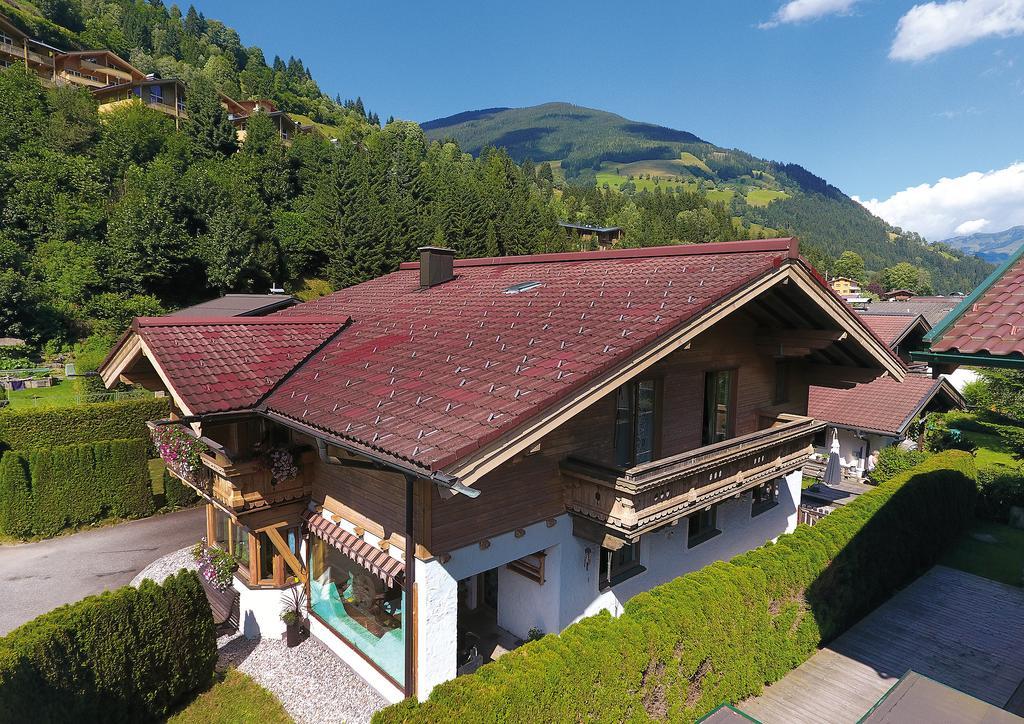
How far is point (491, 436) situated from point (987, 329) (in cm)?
516

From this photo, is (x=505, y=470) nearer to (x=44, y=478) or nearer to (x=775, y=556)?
(x=775, y=556)

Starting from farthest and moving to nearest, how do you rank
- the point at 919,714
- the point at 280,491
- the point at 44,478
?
the point at 44,478 < the point at 280,491 < the point at 919,714

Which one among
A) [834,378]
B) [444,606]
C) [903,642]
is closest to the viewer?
[444,606]

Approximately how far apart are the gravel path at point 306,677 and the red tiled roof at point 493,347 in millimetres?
4733

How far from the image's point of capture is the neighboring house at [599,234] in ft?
285

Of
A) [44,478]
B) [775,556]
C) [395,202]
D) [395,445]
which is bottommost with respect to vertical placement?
[44,478]

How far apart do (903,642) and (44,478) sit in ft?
73.6

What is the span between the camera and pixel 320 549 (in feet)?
36.0

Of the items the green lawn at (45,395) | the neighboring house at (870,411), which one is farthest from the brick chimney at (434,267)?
the green lawn at (45,395)

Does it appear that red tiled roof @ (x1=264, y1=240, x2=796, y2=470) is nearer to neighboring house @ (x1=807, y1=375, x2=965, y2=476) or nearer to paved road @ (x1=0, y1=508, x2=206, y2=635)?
paved road @ (x1=0, y1=508, x2=206, y2=635)

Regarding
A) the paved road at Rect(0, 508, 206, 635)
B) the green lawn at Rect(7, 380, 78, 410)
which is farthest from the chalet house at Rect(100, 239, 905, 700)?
the green lawn at Rect(7, 380, 78, 410)

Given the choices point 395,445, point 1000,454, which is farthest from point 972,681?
point 1000,454

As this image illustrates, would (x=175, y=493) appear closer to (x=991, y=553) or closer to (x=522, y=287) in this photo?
(x=522, y=287)

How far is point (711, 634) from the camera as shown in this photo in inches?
341
